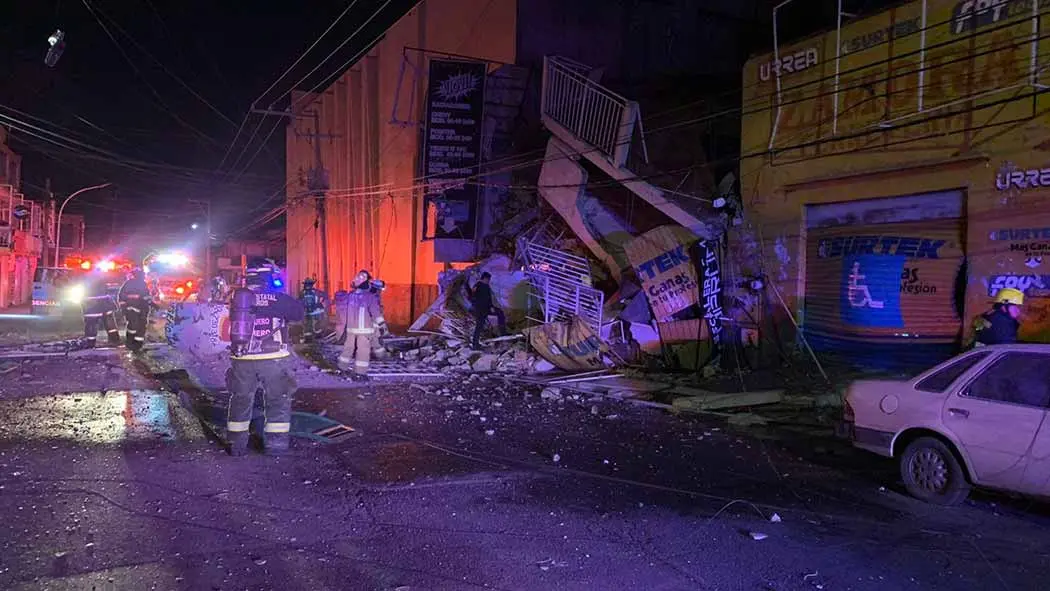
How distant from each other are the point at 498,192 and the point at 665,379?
10.5 meters

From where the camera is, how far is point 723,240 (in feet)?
42.8

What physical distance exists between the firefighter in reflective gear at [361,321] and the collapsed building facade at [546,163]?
3.59 metres

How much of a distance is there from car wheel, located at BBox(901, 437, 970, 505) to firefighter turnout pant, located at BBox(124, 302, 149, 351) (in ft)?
46.3

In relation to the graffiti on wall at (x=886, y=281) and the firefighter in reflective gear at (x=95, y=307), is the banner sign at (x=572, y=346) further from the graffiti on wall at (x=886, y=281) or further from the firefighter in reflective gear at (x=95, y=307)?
the firefighter in reflective gear at (x=95, y=307)

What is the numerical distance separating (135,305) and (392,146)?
1117 centimetres

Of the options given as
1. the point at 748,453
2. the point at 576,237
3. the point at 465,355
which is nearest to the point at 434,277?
the point at 576,237

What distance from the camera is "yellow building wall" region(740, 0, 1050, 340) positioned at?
30.2ft

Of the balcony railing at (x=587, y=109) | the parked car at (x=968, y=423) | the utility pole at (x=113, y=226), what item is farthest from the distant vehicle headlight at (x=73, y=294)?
the utility pole at (x=113, y=226)

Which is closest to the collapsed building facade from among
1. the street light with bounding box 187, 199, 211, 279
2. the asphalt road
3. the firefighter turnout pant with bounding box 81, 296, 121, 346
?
the asphalt road

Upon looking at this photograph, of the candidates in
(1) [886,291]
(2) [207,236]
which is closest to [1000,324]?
(1) [886,291]

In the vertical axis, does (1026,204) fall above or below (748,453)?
above

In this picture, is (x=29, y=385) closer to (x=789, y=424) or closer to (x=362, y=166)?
(x=789, y=424)

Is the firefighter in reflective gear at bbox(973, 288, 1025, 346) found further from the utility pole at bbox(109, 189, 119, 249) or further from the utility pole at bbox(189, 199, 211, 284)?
the utility pole at bbox(109, 189, 119, 249)

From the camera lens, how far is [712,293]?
41.3ft
